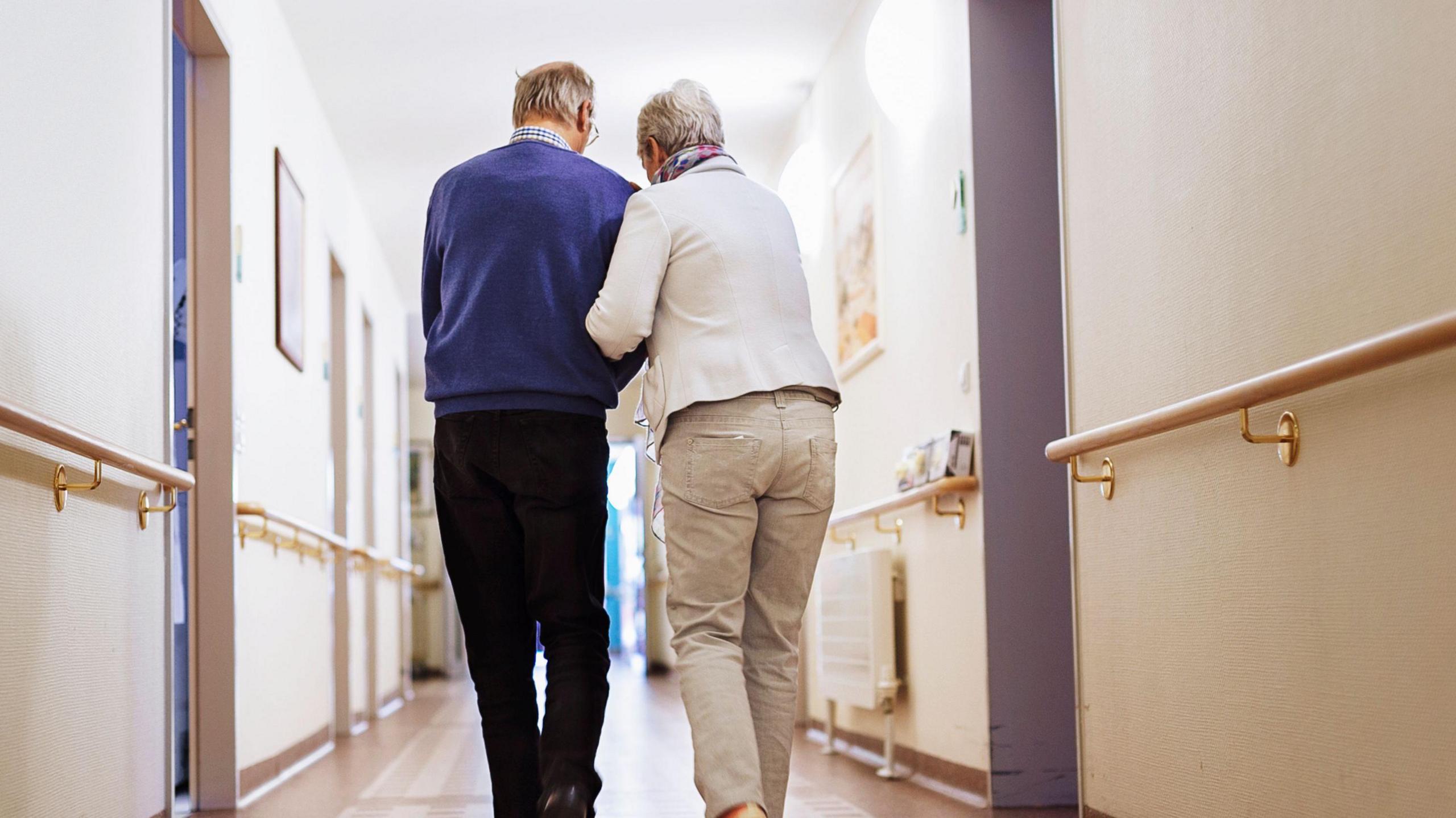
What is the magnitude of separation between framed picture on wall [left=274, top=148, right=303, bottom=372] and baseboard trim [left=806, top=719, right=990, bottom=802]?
2.36 metres

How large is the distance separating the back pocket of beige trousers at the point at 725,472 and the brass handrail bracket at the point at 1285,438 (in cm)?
69

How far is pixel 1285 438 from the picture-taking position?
178 cm

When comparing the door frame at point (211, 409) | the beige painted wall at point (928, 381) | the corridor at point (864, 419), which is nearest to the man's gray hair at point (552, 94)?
the corridor at point (864, 419)

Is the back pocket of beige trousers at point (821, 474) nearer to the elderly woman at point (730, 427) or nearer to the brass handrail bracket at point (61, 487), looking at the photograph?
the elderly woman at point (730, 427)

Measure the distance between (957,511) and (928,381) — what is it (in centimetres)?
53

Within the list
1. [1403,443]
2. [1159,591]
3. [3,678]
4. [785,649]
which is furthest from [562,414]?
[1403,443]

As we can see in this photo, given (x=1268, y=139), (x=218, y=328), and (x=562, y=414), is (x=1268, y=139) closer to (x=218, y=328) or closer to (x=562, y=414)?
(x=562, y=414)

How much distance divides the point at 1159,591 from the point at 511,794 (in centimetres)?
112

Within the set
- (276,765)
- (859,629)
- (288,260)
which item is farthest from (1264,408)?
(288,260)

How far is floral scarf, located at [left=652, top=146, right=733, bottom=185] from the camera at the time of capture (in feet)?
7.26

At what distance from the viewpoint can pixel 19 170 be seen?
208 cm

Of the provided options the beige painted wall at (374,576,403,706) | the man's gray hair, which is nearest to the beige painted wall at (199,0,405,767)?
the beige painted wall at (374,576,403,706)

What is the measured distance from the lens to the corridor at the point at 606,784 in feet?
10.1

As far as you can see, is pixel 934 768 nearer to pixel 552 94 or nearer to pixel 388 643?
pixel 552 94
